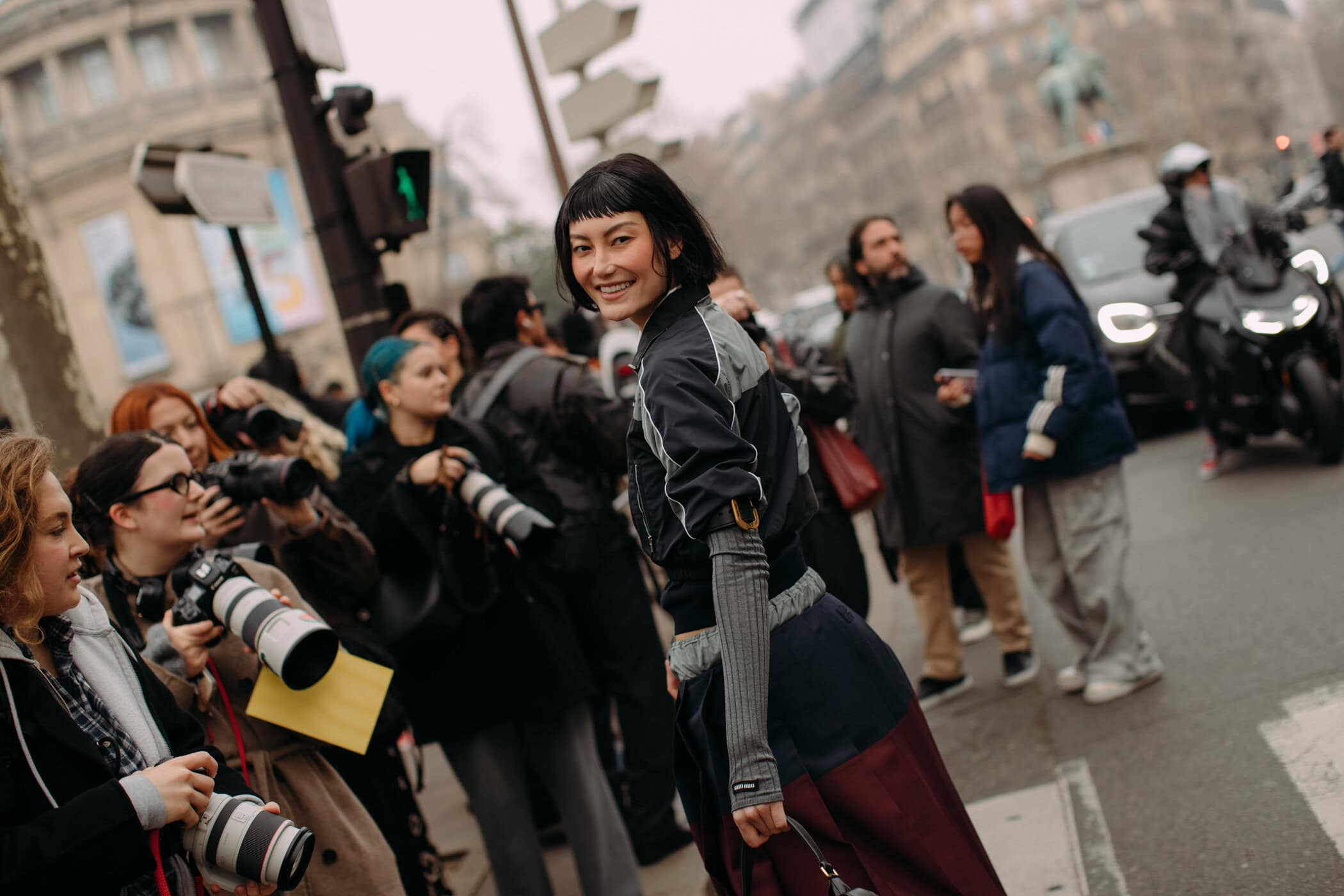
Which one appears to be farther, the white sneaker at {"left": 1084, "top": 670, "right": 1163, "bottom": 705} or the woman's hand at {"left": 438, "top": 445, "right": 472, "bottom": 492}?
the white sneaker at {"left": 1084, "top": 670, "right": 1163, "bottom": 705}

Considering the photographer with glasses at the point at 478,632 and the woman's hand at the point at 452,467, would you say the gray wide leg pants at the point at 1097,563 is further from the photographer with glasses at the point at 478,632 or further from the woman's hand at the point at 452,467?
the woman's hand at the point at 452,467

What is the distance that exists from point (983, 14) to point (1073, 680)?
83689 mm

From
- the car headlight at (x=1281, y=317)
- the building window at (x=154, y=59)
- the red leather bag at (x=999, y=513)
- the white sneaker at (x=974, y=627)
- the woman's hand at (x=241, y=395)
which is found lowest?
the white sneaker at (x=974, y=627)

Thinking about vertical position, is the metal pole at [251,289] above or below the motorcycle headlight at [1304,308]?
above

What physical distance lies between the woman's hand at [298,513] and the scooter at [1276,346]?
5.93 m

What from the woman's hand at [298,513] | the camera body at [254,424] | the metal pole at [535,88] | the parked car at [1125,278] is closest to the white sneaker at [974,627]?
the parked car at [1125,278]

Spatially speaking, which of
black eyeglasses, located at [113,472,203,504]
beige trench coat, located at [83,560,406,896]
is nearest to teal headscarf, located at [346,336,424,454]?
black eyeglasses, located at [113,472,203,504]

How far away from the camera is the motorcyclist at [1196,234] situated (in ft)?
25.2

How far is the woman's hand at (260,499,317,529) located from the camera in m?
3.73

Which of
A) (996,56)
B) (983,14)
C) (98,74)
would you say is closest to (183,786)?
(98,74)

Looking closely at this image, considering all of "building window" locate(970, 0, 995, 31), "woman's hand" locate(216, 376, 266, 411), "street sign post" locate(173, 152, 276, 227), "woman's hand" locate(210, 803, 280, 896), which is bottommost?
"woman's hand" locate(210, 803, 280, 896)

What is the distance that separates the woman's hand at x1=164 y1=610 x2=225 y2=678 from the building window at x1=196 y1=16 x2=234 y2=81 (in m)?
57.4

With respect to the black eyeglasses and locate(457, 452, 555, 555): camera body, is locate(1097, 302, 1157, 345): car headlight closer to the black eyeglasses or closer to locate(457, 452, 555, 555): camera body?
locate(457, 452, 555, 555): camera body

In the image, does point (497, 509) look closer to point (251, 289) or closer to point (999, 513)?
point (999, 513)
